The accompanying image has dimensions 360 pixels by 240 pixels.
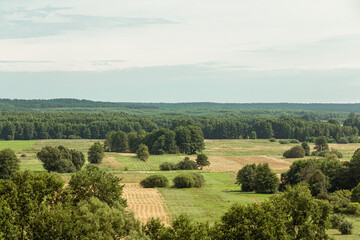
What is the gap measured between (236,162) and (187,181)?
137ft

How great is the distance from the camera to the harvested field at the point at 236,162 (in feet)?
358

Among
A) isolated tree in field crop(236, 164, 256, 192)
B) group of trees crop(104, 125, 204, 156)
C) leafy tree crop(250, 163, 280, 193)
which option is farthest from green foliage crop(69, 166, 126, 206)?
group of trees crop(104, 125, 204, 156)

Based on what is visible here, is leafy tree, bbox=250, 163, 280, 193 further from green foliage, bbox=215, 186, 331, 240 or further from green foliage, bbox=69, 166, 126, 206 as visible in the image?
green foliage, bbox=69, 166, 126, 206

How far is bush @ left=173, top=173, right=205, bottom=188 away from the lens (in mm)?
82750

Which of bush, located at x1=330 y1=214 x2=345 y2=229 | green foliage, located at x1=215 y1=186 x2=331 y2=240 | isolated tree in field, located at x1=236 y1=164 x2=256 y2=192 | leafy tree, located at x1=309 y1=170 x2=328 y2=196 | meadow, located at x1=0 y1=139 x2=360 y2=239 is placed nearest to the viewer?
green foliage, located at x1=215 y1=186 x2=331 y2=240

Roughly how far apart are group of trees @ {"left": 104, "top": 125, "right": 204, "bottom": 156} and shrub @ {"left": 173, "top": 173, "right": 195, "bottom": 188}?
6147 cm

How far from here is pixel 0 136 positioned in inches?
7657

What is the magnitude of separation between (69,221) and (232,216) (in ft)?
43.3

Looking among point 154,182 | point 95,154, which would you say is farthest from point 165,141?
point 154,182

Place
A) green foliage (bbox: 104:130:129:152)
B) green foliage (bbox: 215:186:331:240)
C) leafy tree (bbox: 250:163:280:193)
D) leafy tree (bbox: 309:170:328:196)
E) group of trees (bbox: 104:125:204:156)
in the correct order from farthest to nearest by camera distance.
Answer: green foliage (bbox: 104:130:129:152) → group of trees (bbox: 104:125:204:156) → leafy tree (bbox: 250:163:280:193) → leafy tree (bbox: 309:170:328:196) → green foliage (bbox: 215:186:331:240)

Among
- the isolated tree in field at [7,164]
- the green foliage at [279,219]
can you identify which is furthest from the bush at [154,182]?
the green foliage at [279,219]

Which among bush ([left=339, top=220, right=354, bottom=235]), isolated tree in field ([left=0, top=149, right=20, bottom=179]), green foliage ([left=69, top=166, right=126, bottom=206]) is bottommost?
bush ([left=339, top=220, right=354, bottom=235])

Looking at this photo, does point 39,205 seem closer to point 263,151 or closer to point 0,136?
point 263,151

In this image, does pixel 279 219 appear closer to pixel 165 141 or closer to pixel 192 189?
pixel 192 189
